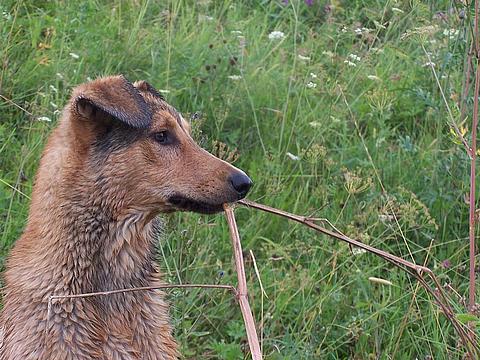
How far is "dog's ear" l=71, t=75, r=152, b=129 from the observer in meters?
4.11

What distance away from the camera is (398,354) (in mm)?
5152

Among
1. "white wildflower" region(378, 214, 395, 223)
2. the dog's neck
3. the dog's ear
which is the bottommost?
"white wildflower" region(378, 214, 395, 223)

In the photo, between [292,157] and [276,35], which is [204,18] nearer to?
[276,35]

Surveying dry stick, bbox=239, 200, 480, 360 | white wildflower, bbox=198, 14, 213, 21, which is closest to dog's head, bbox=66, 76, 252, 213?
dry stick, bbox=239, 200, 480, 360

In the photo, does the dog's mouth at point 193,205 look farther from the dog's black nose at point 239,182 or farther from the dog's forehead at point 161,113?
the dog's forehead at point 161,113

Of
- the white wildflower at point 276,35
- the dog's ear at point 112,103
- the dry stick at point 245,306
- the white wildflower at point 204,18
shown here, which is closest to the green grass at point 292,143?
the white wildflower at point 204,18

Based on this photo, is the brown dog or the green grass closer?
the brown dog

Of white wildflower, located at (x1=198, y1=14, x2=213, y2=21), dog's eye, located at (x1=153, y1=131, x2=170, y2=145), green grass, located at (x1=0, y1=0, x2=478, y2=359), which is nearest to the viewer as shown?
dog's eye, located at (x1=153, y1=131, x2=170, y2=145)

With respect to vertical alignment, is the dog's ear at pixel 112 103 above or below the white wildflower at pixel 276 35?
above

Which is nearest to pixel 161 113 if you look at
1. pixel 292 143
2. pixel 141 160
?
pixel 141 160

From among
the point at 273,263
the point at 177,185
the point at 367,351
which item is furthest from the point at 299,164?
the point at 177,185

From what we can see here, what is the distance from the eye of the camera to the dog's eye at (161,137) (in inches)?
167

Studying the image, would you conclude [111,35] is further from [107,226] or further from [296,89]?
[107,226]

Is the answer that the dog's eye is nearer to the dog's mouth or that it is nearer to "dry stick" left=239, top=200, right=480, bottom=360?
the dog's mouth
